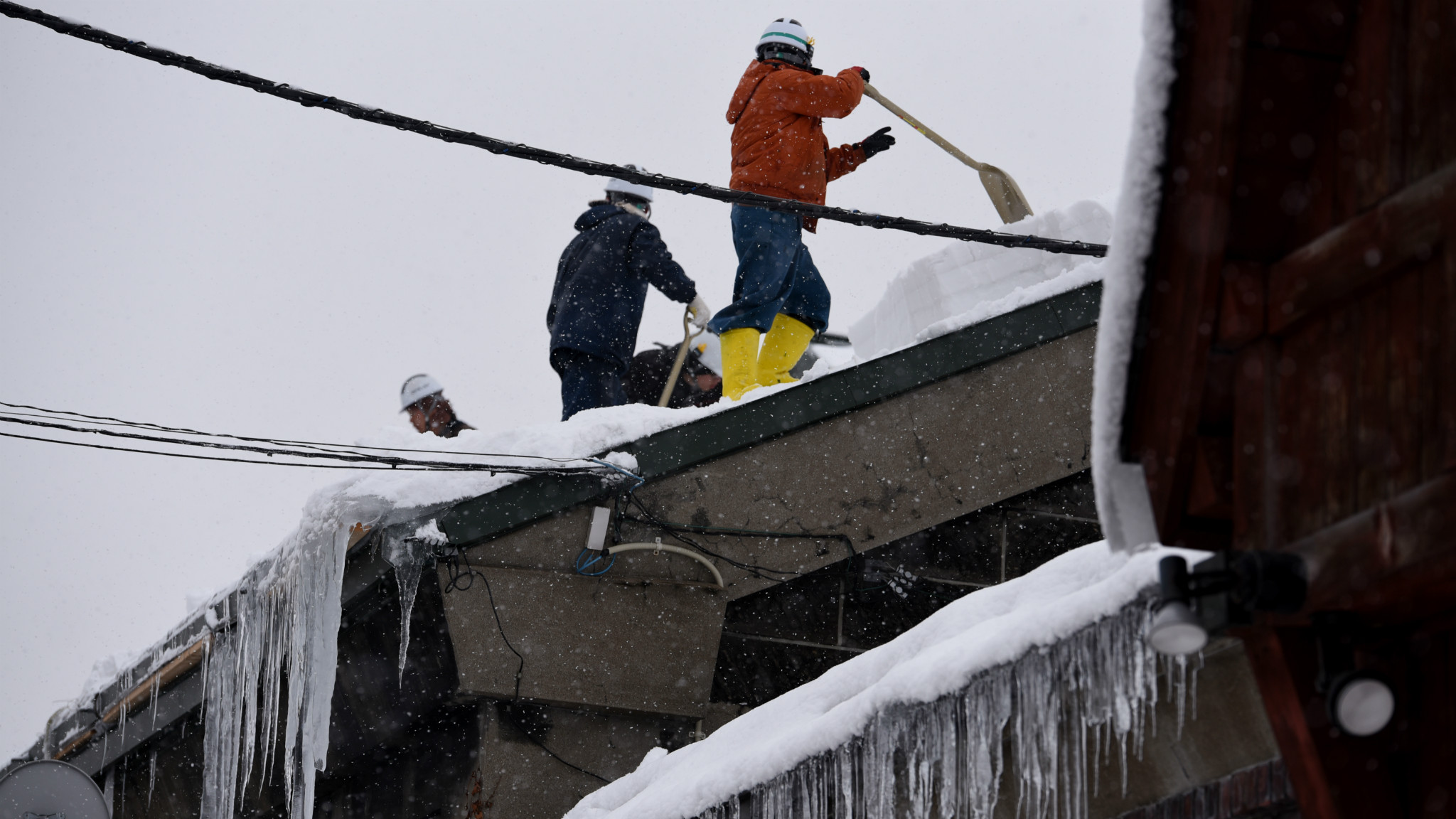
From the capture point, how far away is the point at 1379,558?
2.31 metres

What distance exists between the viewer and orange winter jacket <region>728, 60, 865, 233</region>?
748 cm

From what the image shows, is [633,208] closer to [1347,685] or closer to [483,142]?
[483,142]

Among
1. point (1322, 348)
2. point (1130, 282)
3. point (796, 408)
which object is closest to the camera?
point (1322, 348)

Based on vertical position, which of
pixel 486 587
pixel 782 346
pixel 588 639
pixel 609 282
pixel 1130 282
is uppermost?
pixel 609 282

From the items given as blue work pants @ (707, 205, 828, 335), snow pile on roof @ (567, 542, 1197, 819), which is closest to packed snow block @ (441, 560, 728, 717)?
blue work pants @ (707, 205, 828, 335)

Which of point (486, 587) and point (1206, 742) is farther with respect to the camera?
point (486, 587)

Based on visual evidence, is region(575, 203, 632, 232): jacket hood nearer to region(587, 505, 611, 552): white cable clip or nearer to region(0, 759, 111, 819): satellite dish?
region(587, 505, 611, 552): white cable clip

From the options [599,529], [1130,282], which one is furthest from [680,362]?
[1130,282]

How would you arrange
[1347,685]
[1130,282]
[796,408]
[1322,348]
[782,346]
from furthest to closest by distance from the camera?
[782,346], [796,408], [1130,282], [1322,348], [1347,685]

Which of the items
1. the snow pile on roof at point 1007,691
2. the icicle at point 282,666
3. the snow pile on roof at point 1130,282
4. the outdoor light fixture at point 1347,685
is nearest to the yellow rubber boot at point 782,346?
the icicle at point 282,666

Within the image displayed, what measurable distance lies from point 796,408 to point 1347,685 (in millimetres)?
4343

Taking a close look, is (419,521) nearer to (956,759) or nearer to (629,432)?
(629,432)

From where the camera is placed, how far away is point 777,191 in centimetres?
753

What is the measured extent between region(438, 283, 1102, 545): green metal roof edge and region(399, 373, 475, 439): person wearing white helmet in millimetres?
3244
